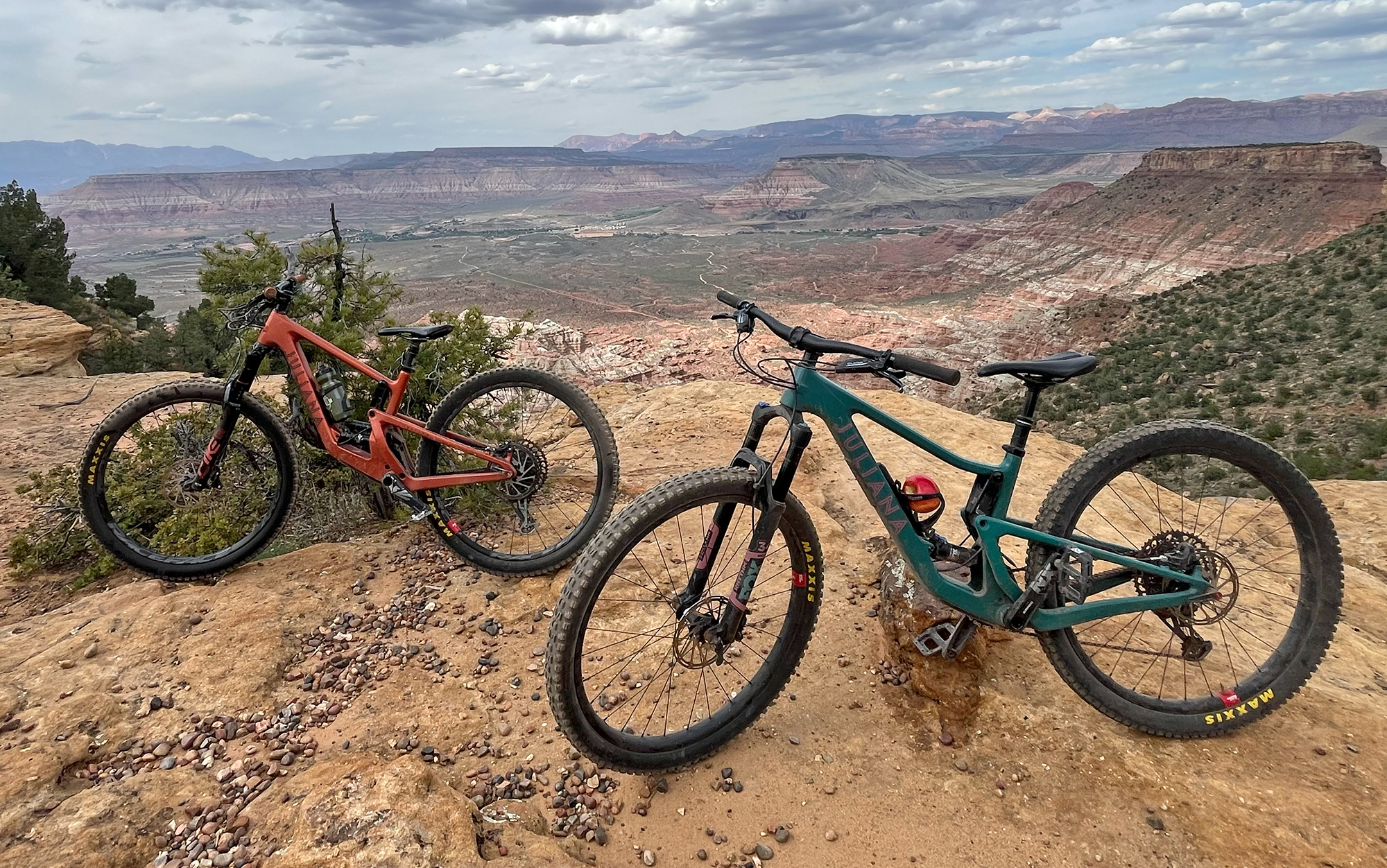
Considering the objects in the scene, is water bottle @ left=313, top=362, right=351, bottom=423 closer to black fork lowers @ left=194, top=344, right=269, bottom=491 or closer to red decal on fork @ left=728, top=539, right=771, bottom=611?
black fork lowers @ left=194, top=344, right=269, bottom=491

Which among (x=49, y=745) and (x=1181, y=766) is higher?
(x=49, y=745)

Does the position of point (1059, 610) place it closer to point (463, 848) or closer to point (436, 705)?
point (463, 848)

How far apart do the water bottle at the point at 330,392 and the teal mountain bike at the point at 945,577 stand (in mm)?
2472

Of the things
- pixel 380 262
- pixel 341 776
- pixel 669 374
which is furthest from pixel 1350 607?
pixel 380 262

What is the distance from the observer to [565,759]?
3.24 m

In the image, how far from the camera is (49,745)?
307 cm

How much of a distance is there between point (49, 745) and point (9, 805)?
42cm

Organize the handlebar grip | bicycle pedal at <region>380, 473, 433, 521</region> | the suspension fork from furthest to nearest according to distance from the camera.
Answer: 1. bicycle pedal at <region>380, 473, 433, 521</region>
2. the suspension fork
3. the handlebar grip

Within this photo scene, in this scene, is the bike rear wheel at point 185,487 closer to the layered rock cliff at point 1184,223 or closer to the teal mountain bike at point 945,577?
the teal mountain bike at point 945,577

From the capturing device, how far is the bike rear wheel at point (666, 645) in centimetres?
276

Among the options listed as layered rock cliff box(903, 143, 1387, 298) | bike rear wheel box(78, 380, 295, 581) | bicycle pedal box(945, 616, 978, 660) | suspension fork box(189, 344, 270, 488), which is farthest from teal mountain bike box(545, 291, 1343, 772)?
layered rock cliff box(903, 143, 1387, 298)

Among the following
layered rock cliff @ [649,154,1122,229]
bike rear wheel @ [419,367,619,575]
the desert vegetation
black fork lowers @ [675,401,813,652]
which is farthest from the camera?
layered rock cliff @ [649,154,1122,229]

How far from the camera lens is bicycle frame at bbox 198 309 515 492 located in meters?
4.41

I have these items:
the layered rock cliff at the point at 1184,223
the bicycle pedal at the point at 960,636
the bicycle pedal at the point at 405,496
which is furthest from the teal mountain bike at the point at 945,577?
the layered rock cliff at the point at 1184,223
